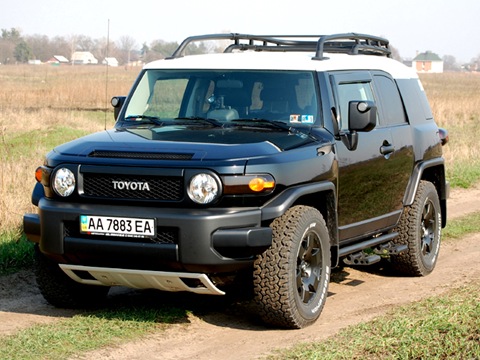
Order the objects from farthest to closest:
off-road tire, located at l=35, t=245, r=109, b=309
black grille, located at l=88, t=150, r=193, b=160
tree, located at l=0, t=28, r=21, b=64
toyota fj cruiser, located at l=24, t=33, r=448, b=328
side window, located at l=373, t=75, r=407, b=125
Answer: tree, located at l=0, t=28, r=21, b=64 < side window, located at l=373, t=75, r=407, b=125 < off-road tire, located at l=35, t=245, r=109, b=309 < black grille, located at l=88, t=150, r=193, b=160 < toyota fj cruiser, located at l=24, t=33, r=448, b=328

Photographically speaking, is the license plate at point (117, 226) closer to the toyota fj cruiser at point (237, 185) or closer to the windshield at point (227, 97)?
the toyota fj cruiser at point (237, 185)

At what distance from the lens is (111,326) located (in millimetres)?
6188

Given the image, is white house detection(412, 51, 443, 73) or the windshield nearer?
the windshield

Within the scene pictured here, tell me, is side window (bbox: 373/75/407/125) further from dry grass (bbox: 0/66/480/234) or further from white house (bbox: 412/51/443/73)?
white house (bbox: 412/51/443/73)

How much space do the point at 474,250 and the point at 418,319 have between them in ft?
12.8

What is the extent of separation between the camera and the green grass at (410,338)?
5258 millimetres

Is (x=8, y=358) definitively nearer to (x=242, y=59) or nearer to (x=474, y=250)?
(x=242, y=59)

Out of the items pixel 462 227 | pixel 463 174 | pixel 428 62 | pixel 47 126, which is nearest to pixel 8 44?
pixel 47 126

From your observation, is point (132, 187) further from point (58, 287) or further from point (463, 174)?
point (463, 174)

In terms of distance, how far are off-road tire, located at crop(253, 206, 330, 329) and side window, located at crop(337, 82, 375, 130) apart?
1.06 meters

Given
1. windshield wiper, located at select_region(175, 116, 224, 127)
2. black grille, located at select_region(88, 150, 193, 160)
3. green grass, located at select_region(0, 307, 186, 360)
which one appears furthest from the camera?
windshield wiper, located at select_region(175, 116, 224, 127)

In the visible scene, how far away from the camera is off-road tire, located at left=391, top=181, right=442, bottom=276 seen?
817 cm

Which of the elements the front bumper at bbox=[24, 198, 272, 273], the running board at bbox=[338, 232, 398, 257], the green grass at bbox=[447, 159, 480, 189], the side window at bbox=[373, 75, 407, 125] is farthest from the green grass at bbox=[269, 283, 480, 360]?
the green grass at bbox=[447, 159, 480, 189]

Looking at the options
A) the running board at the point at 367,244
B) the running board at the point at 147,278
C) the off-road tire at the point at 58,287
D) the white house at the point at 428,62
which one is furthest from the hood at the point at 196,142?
the white house at the point at 428,62
